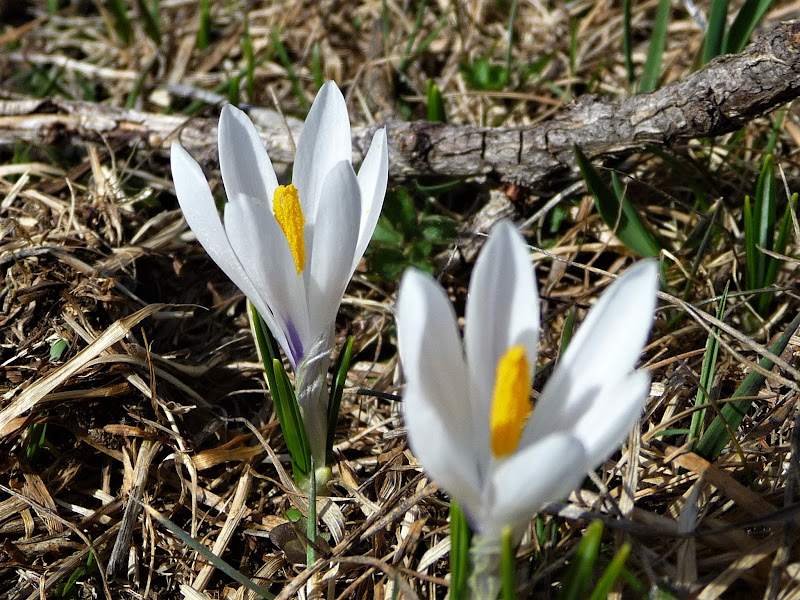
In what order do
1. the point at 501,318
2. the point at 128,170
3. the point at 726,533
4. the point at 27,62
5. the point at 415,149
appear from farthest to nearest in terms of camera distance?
1. the point at 27,62
2. the point at 128,170
3. the point at 415,149
4. the point at 726,533
5. the point at 501,318

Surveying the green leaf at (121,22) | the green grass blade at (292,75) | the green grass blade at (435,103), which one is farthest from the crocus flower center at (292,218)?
the green leaf at (121,22)

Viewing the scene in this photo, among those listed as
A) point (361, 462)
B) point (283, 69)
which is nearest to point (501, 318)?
point (361, 462)

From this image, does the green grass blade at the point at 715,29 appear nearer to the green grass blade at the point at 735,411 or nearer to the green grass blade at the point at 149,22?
the green grass blade at the point at 735,411

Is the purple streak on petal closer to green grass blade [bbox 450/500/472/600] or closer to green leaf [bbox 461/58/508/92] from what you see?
green grass blade [bbox 450/500/472/600]

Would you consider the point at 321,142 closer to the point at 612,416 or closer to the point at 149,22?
the point at 612,416

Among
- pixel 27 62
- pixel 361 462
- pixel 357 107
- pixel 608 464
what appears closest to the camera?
pixel 608 464

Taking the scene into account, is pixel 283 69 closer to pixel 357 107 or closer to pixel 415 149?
pixel 357 107
